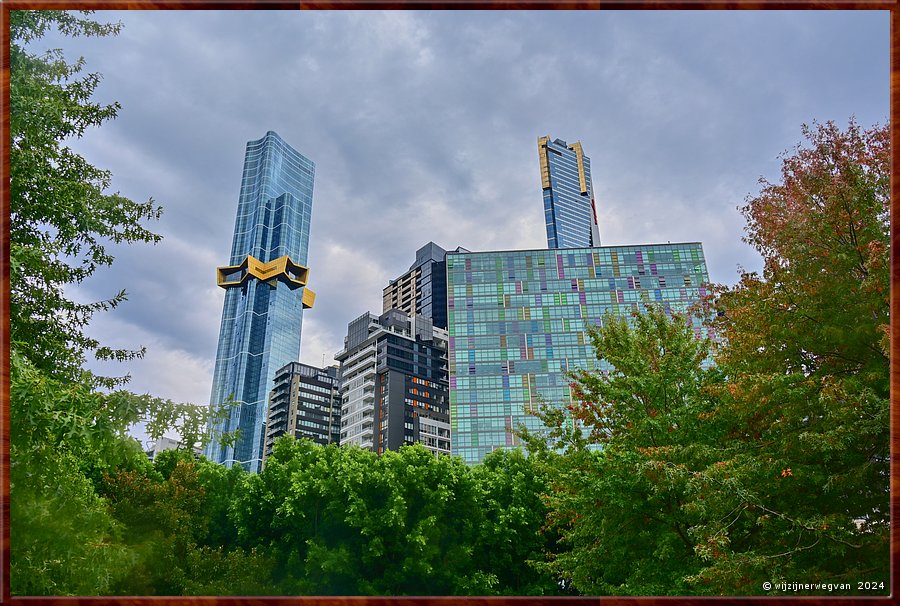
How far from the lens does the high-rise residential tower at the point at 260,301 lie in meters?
108

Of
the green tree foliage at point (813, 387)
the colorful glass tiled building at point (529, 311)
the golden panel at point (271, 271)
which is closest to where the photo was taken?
the green tree foliage at point (813, 387)

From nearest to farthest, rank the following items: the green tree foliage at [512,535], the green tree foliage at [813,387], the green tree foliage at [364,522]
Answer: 1. the green tree foliage at [813,387]
2. the green tree foliage at [364,522]
3. the green tree foliage at [512,535]

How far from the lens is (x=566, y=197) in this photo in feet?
509

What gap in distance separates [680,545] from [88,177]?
9184 mm

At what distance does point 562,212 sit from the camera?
154 m

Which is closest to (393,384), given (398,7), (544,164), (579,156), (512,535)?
(512,535)

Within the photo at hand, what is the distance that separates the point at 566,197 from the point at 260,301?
7865 centimetres

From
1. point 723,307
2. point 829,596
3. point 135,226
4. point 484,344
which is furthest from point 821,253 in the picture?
point 484,344

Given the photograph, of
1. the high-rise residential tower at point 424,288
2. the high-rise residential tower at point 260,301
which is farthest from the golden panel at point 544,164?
the high-rise residential tower at point 260,301

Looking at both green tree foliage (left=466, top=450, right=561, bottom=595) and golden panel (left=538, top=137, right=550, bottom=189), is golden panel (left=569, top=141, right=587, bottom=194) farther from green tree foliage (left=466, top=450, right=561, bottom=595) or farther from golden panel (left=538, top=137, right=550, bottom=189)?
green tree foliage (left=466, top=450, right=561, bottom=595)

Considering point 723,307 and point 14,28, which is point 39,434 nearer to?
point 14,28

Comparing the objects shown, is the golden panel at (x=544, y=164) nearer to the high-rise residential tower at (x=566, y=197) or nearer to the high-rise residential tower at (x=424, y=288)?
the high-rise residential tower at (x=566, y=197)

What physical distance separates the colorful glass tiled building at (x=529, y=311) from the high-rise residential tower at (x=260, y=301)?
51.0 meters

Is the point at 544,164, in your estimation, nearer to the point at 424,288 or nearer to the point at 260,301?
the point at 424,288
